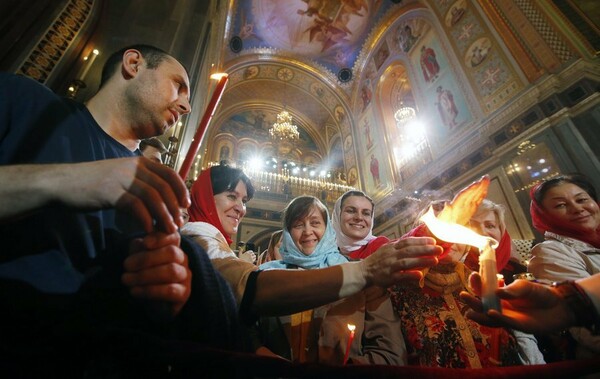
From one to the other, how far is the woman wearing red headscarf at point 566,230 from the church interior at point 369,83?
7.57 feet

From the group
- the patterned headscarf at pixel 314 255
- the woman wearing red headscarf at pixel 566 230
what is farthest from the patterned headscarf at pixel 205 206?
the woman wearing red headscarf at pixel 566 230

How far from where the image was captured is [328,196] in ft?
39.7

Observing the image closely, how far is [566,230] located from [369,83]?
36.8 ft

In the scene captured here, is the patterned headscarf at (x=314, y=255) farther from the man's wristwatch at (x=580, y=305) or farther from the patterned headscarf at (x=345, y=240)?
the man's wristwatch at (x=580, y=305)

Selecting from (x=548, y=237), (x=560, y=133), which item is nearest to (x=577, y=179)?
(x=548, y=237)

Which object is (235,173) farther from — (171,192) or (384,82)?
(384,82)

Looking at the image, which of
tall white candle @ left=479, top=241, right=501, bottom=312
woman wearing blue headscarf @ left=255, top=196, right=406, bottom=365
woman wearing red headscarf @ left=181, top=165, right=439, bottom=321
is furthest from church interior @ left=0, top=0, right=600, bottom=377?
woman wearing blue headscarf @ left=255, top=196, right=406, bottom=365

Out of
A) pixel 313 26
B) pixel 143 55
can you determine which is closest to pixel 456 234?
pixel 143 55

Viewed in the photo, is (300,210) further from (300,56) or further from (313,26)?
(300,56)

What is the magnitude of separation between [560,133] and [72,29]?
7.20 meters

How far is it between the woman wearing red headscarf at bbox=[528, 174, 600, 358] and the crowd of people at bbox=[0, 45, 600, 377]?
0.04 ft

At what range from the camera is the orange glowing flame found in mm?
799

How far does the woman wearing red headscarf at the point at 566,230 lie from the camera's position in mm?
1652

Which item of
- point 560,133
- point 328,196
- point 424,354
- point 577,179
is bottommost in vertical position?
point 424,354
